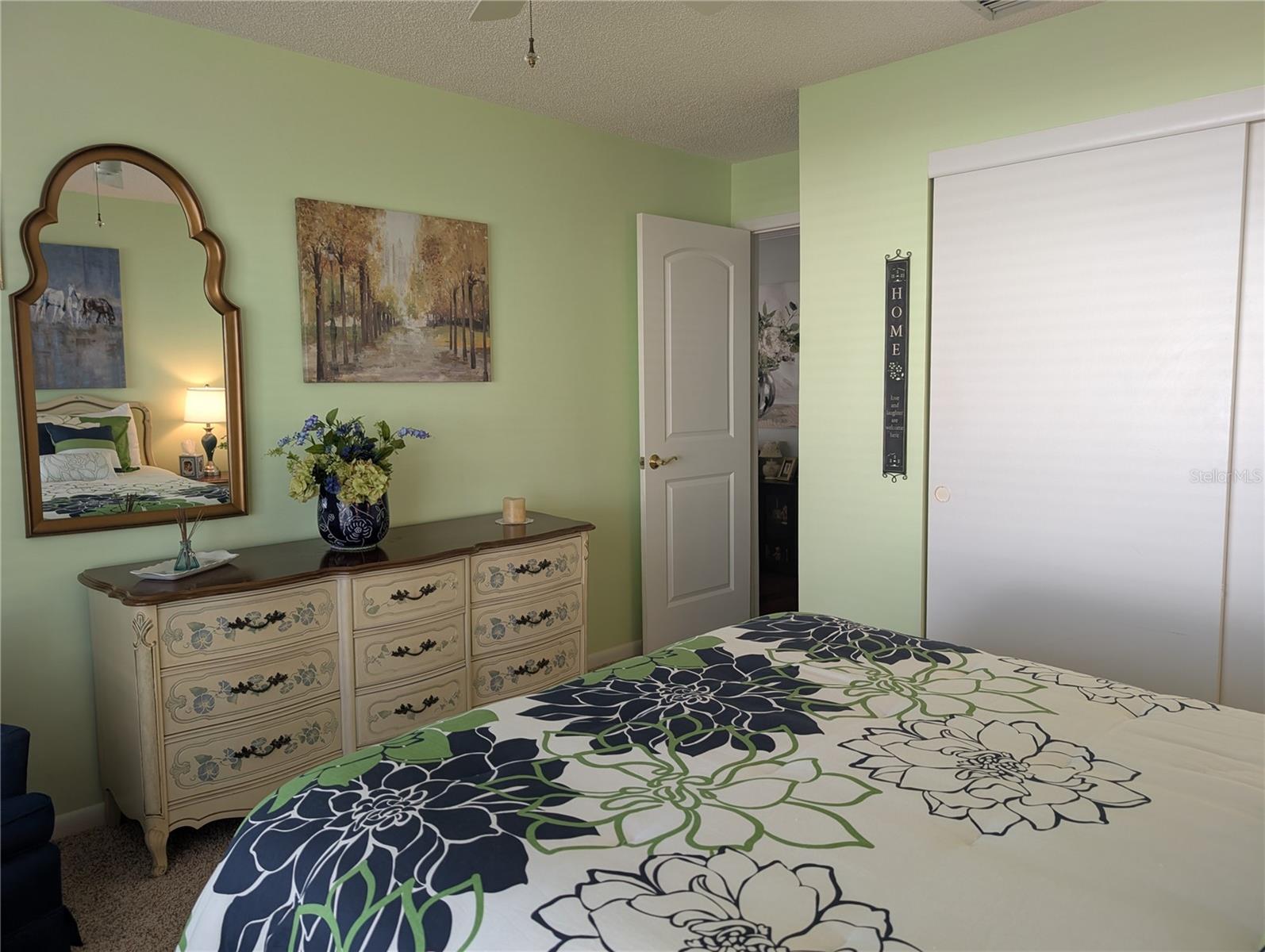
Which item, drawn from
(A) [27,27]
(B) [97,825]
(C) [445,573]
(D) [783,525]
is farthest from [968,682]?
(D) [783,525]

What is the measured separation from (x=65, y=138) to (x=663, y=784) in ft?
8.63

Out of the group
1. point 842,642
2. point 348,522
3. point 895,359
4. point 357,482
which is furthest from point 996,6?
point 348,522

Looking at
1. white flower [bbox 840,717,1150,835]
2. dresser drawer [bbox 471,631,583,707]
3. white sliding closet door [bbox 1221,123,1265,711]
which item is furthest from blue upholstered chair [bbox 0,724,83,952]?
white sliding closet door [bbox 1221,123,1265,711]

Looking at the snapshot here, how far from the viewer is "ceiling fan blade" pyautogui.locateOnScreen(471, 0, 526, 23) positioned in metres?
1.91

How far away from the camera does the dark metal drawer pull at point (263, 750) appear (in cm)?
254

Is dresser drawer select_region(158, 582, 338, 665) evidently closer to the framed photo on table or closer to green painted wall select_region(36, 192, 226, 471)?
green painted wall select_region(36, 192, 226, 471)

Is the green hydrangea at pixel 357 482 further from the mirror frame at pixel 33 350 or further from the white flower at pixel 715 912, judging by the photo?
the white flower at pixel 715 912

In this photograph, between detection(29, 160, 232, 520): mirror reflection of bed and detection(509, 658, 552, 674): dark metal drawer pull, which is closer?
detection(29, 160, 232, 520): mirror reflection of bed

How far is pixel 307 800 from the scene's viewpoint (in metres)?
1.37

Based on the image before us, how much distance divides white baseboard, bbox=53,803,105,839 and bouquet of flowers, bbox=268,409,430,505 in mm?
1163

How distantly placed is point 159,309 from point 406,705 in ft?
5.05

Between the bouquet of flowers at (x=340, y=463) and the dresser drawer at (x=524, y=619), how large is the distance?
1.98ft

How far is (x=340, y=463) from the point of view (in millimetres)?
2857

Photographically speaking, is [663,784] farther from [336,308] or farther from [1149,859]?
[336,308]
